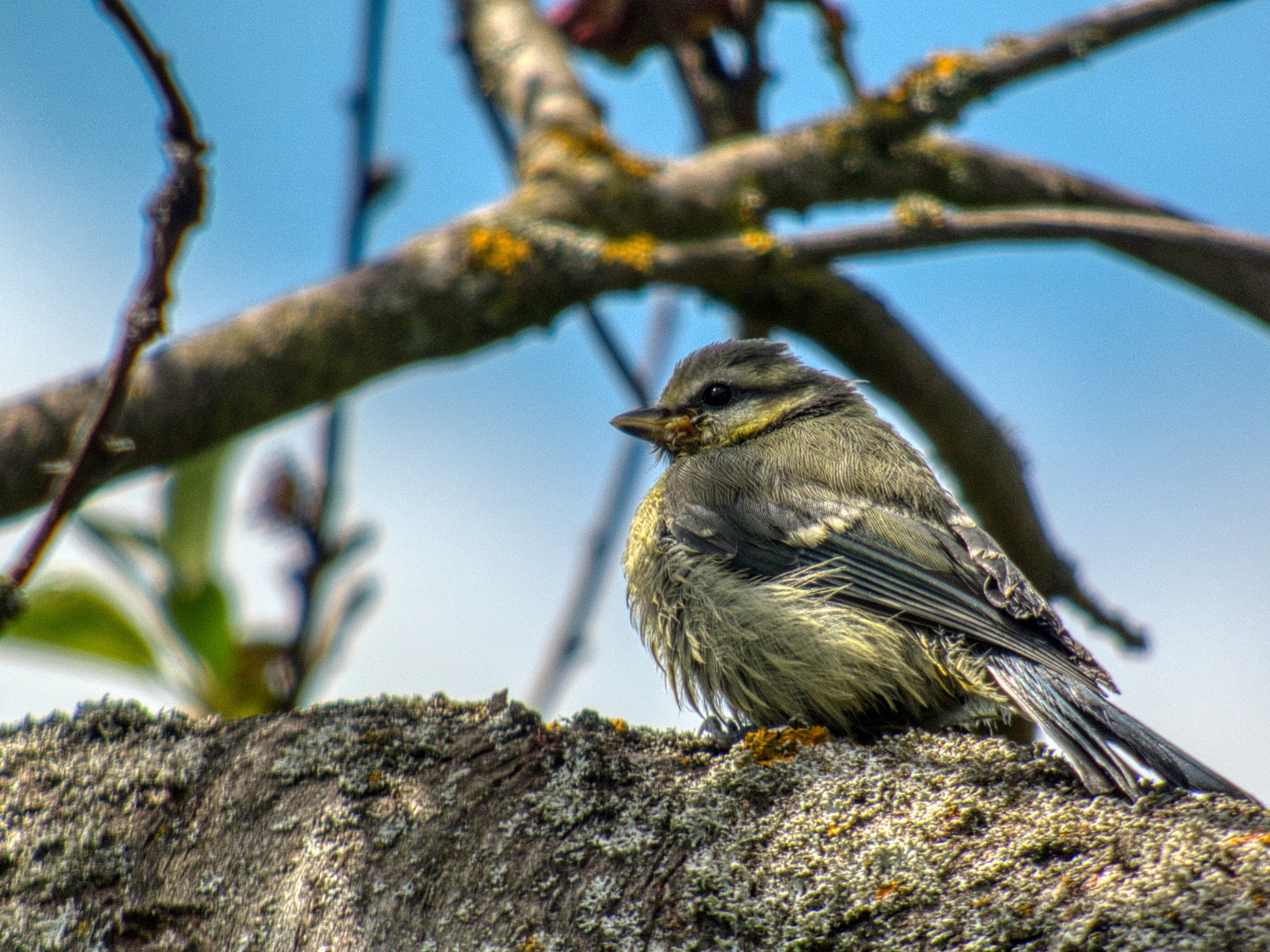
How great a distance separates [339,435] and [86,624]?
3.42ft

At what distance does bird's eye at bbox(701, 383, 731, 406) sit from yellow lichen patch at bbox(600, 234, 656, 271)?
48cm

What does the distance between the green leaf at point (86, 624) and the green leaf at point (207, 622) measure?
0.15 metres

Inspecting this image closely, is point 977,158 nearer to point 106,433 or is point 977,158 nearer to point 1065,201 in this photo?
point 1065,201

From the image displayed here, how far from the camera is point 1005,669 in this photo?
2869 mm

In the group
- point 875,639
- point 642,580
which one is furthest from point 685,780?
point 642,580

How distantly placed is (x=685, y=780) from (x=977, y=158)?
4.08 m

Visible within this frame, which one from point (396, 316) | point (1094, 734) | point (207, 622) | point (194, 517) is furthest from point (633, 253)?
point (1094, 734)

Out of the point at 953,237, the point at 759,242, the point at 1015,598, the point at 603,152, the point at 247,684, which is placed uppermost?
the point at 603,152

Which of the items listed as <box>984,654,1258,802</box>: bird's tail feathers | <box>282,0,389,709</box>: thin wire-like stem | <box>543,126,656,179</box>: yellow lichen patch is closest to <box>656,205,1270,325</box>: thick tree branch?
<box>543,126,656,179</box>: yellow lichen patch

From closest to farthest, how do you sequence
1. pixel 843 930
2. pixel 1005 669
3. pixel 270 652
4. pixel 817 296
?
pixel 843 930, pixel 1005 669, pixel 270 652, pixel 817 296

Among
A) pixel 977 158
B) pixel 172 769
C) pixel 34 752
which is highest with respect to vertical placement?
pixel 977 158

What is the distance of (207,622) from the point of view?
3.99 meters

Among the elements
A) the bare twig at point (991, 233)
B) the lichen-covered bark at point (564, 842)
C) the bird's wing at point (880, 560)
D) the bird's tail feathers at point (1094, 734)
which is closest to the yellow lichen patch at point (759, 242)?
the bare twig at point (991, 233)

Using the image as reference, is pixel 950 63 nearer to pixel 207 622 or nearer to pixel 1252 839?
pixel 207 622
